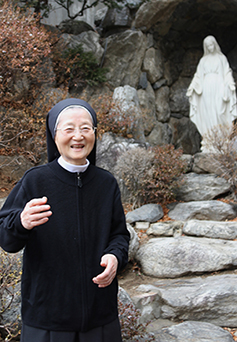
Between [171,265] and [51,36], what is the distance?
5645mm

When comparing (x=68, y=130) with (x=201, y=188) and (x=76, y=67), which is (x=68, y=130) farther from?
(x=76, y=67)

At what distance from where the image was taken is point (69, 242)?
55.7 inches

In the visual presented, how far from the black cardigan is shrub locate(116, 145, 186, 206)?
3632 mm

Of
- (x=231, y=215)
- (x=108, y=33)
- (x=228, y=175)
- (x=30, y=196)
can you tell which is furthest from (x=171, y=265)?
(x=108, y=33)

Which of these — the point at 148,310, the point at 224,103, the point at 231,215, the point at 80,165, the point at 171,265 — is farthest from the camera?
the point at 224,103

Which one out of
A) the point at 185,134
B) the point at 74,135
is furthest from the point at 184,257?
the point at 185,134

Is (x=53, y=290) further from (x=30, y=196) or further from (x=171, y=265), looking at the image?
(x=171, y=265)

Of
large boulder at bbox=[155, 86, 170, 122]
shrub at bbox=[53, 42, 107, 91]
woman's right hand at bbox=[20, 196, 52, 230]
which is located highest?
shrub at bbox=[53, 42, 107, 91]

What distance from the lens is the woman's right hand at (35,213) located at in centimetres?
124

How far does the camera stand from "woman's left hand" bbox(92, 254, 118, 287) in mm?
1313

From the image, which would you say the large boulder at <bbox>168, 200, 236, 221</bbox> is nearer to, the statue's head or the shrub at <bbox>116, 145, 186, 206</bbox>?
the shrub at <bbox>116, 145, 186, 206</bbox>

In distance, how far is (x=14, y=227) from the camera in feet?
4.30

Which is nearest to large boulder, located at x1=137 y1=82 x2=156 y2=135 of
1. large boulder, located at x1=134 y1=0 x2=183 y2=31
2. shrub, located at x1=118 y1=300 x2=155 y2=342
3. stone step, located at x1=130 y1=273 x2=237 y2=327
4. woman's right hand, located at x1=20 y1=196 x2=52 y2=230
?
large boulder, located at x1=134 y1=0 x2=183 y2=31

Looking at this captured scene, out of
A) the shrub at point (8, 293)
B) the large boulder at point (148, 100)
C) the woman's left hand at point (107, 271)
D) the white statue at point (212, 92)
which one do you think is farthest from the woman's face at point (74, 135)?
the large boulder at point (148, 100)
